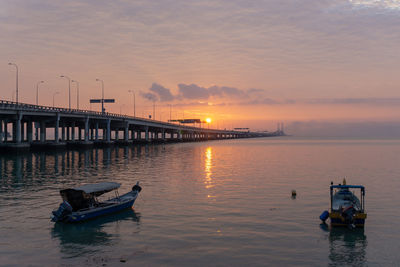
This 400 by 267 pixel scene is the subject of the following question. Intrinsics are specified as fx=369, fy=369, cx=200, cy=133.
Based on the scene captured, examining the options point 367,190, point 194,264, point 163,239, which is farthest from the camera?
point 367,190

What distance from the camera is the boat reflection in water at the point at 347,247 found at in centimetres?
1861

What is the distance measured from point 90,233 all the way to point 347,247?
1538 cm

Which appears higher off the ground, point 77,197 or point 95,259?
point 77,197

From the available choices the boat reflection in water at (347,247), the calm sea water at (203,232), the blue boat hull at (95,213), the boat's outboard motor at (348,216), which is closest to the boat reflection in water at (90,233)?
the calm sea water at (203,232)

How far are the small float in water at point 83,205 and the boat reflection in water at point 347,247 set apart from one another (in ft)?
50.9

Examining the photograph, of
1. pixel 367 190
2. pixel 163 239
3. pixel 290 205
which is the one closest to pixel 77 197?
pixel 163 239

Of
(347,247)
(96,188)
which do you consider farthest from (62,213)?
(347,247)

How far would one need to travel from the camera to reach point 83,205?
26.6 m

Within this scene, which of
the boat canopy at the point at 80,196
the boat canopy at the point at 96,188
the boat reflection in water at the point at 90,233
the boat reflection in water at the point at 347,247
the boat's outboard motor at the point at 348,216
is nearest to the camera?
the boat reflection in water at the point at 347,247

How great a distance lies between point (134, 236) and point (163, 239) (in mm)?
1974

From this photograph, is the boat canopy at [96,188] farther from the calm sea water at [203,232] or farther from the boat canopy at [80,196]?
the calm sea water at [203,232]

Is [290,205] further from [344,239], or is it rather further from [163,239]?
[163,239]

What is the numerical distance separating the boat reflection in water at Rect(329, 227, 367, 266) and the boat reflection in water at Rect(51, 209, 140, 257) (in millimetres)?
12234

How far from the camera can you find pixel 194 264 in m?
17.8
